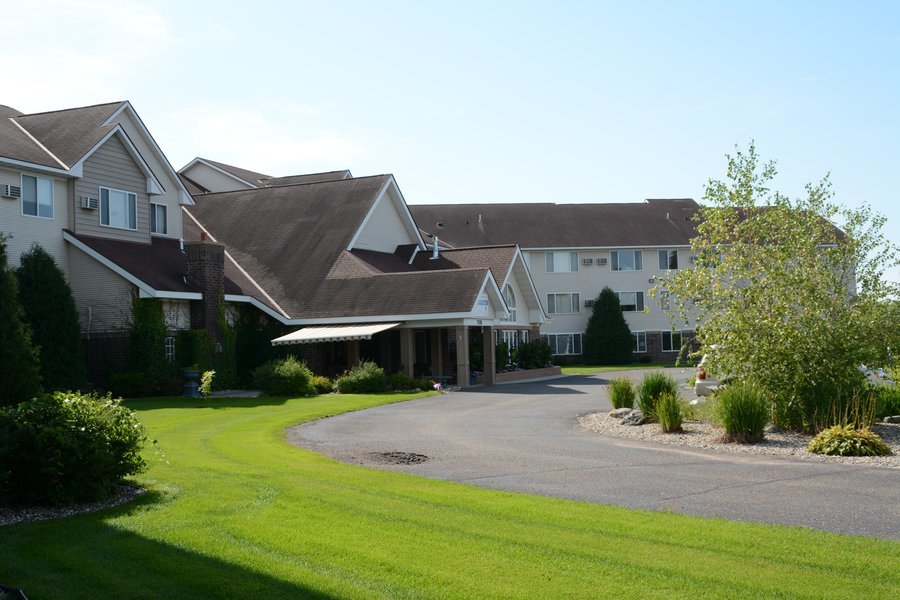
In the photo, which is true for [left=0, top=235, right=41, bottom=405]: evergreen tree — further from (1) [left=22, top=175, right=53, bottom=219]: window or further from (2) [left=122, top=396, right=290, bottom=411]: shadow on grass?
(1) [left=22, top=175, right=53, bottom=219]: window

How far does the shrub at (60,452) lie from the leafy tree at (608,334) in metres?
48.7

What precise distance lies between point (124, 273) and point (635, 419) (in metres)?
17.4

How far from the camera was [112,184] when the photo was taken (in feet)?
104

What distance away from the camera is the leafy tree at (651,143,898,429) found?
17.8m

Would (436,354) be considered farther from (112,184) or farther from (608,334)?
(608,334)

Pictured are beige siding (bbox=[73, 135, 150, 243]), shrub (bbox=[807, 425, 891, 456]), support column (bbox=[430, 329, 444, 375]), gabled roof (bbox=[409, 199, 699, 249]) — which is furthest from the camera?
gabled roof (bbox=[409, 199, 699, 249])

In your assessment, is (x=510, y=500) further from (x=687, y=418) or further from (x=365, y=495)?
(x=687, y=418)

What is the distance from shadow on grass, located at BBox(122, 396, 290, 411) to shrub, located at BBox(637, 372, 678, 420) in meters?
10.4

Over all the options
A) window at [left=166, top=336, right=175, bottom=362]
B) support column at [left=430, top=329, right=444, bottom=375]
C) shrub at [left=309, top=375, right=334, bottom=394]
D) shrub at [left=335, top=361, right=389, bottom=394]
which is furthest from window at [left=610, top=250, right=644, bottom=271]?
window at [left=166, top=336, right=175, bottom=362]

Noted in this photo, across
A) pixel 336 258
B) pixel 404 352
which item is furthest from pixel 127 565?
pixel 336 258

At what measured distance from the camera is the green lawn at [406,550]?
6844mm

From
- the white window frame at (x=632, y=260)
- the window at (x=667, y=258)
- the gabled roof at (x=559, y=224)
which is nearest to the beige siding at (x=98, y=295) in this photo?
the gabled roof at (x=559, y=224)

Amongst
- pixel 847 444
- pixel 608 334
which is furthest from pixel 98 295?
pixel 608 334

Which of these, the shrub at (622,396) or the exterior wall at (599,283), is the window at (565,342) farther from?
the shrub at (622,396)
